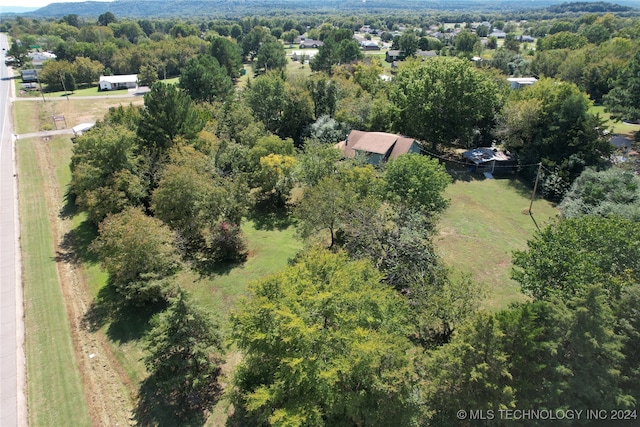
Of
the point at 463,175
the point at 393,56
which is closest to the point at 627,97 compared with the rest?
the point at 463,175

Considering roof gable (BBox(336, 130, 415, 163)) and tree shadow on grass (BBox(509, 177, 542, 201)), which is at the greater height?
roof gable (BBox(336, 130, 415, 163))

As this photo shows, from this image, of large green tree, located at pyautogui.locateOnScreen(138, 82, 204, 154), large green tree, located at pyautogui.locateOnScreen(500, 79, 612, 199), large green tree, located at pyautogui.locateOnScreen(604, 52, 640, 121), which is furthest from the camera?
large green tree, located at pyautogui.locateOnScreen(604, 52, 640, 121)

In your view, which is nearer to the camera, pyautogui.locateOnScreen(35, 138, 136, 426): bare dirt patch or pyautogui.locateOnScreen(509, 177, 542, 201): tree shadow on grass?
pyautogui.locateOnScreen(35, 138, 136, 426): bare dirt patch

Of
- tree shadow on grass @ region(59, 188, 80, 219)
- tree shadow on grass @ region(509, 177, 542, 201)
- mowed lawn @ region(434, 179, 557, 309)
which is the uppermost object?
tree shadow on grass @ region(59, 188, 80, 219)

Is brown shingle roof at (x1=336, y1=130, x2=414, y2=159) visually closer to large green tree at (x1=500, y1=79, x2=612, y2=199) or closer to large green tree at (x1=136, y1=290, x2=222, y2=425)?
large green tree at (x1=500, y1=79, x2=612, y2=199)

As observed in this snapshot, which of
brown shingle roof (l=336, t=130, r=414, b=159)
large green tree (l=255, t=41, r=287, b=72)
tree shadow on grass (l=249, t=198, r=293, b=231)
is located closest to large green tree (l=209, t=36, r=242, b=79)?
large green tree (l=255, t=41, r=287, b=72)

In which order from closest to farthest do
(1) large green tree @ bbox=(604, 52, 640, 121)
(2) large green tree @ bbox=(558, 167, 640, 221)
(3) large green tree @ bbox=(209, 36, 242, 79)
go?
1. (2) large green tree @ bbox=(558, 167, 640, 221)
2. (1) large green tree @ bbox=(604, 52, 640, 121)
3. (3) large green tree @ bbox=(209, 36, 242, 79)

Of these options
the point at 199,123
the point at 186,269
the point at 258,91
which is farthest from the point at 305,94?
the point at 186,269
